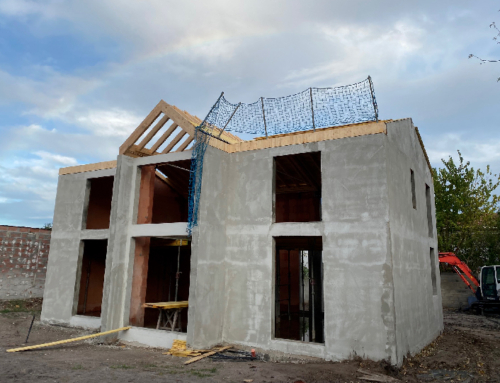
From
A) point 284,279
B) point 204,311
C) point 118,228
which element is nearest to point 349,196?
point 204,311

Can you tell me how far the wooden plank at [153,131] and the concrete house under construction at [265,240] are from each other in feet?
0.21

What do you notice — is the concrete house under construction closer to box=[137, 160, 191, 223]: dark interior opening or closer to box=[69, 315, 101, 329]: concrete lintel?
box=[69, 315, 101, 329]: concrete lintel

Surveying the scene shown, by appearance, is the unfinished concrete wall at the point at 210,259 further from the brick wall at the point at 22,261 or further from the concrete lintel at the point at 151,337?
the brick wall at the point at 22,261

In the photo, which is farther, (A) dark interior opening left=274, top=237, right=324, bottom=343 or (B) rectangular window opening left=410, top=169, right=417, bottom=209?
(A) dark interior opening left=274, top=237, right=324, bottom=343

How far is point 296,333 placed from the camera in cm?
1414

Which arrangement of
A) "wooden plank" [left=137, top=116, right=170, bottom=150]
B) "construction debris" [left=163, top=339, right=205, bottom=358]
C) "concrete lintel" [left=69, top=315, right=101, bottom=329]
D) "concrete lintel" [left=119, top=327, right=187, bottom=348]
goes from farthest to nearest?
"concrete lintel" [left=69, top=315, right=101, bottom=329], "wooden plank" [left=137, top=116, right=170, bottom=150], "concrete lintel" [left=119, top=327, right=187, bottom=348], "construction debris" [left=163, top=339, right=205, bottom=358]

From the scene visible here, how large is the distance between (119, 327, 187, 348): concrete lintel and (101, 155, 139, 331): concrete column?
42 cm

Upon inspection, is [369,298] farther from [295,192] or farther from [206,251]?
[295,192]

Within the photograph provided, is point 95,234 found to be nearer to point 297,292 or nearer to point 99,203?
point 99,203

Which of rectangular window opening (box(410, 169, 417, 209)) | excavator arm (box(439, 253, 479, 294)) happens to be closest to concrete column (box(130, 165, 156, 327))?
rectangular window opening (box(410, 169, 417, 209))

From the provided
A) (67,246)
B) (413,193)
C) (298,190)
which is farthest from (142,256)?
(413,193)

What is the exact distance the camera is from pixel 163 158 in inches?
440

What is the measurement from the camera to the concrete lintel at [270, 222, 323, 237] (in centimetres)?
923

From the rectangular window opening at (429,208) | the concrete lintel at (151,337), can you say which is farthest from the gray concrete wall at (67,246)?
the rectangular window opening at (429,208)
